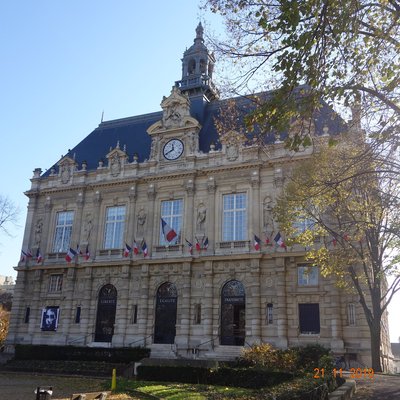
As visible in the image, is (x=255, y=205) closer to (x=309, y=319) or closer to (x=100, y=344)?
(x=309, y=319)

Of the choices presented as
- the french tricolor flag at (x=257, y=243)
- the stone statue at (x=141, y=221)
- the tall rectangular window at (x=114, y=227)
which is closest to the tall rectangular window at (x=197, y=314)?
the french tricolor flag at (x=257, y=243)

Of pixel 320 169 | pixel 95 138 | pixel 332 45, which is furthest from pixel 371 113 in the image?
pixel 95 138

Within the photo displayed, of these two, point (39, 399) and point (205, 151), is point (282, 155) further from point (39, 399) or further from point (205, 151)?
point (39, 399)

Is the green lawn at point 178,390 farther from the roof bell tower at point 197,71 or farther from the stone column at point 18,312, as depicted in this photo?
the roof bell tower at point 197,71

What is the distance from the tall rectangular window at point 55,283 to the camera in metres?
35.4

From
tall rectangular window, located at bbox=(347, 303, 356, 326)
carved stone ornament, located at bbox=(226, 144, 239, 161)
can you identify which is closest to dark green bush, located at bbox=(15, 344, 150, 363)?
tall rectangular window, located at bbox=(347, 303, 356, 326)

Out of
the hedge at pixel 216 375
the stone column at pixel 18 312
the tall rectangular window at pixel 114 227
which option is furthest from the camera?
the stone column at pixel 18 312

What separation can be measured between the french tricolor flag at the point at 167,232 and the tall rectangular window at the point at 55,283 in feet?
34.5

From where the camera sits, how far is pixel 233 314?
29.2m

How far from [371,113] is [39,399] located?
11.6 meters

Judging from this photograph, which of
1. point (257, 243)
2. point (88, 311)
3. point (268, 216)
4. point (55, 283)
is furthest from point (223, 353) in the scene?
point (55, 283)

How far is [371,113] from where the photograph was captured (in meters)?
12.0

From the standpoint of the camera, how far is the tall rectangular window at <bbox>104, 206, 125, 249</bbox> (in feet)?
113

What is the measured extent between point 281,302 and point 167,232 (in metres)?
8.63
